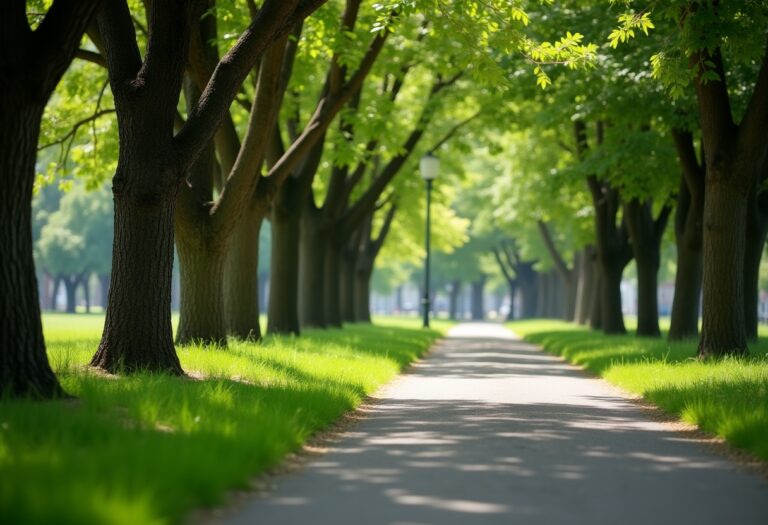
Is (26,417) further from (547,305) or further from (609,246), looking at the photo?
(547,305)

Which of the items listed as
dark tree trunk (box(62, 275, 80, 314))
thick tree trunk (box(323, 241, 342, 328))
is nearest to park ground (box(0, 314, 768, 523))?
thick tree trunk (box(323, 241, 342, 328))

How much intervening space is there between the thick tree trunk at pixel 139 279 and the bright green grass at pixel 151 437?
46 cm

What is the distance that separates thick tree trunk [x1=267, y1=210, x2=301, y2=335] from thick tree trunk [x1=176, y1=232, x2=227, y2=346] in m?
7.47

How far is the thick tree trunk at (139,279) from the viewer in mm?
12320

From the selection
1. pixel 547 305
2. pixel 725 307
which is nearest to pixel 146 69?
pixel 725 307

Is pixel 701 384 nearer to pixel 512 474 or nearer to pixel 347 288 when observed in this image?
pixel 512 474

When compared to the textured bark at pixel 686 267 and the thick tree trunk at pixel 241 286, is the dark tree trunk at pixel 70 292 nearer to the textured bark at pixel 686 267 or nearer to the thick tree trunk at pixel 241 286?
the textured bark at pixel 686 267

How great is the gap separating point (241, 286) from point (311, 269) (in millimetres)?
9602

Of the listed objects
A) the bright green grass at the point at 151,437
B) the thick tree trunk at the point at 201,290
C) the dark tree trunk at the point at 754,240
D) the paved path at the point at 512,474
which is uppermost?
the dark tree trunk at the point at 754,240

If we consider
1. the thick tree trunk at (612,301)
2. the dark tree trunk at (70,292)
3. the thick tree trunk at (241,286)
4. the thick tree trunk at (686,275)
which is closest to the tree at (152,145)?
the thick tree trunk at (241,286)

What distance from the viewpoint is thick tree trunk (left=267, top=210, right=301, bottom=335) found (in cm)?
2438

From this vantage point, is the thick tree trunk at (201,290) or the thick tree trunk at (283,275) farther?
the thick tree trunk at (283,275)

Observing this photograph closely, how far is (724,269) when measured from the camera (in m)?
17.2

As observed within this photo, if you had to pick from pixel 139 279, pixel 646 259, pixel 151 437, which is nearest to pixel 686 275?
pixel 646 259
